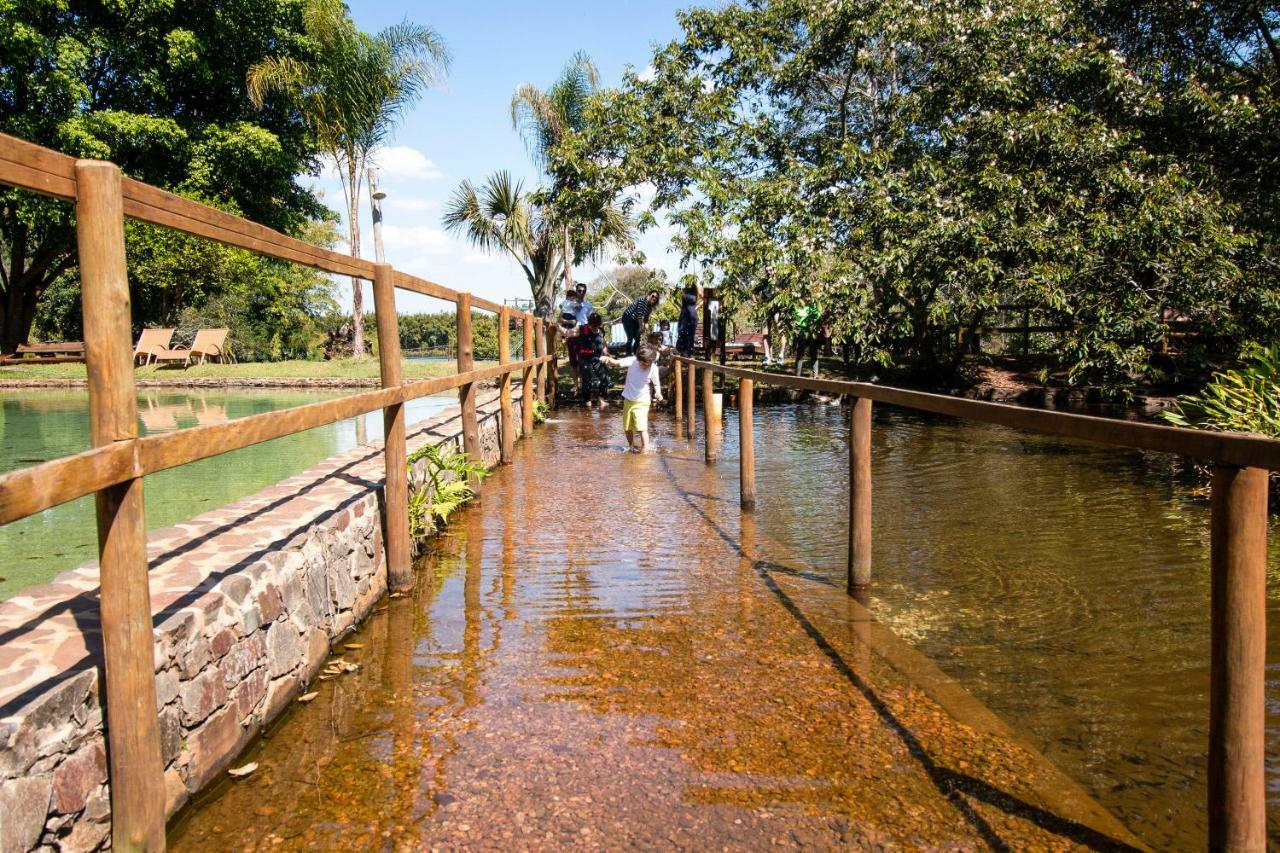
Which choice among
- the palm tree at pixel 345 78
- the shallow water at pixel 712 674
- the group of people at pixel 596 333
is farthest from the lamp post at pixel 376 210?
the shallow water at pixel 712 674

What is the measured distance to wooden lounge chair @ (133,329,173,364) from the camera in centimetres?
2209

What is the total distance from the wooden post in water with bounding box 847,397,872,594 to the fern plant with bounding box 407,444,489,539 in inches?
97.5

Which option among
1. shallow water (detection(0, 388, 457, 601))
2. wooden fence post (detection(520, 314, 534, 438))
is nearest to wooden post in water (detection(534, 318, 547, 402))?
wooden fence post (detection(520, 314, 534, 438))

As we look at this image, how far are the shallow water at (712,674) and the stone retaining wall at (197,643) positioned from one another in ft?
0.60

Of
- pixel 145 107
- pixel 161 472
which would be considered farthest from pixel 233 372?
pixel 161 472

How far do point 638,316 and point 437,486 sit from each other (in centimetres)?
1076

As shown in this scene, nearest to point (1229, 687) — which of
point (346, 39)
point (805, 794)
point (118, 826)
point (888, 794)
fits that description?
point (888, 794)

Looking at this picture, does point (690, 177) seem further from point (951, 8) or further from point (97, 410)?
point (97, 410)

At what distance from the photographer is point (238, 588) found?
3.05m

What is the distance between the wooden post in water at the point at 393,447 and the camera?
4.73m

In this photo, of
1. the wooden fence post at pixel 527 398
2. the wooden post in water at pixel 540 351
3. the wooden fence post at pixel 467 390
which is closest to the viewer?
the wooden fence post at pixel 467 390

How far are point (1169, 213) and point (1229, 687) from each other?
1099 cm

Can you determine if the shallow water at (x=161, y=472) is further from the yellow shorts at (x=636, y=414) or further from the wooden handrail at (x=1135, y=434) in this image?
the wooden handrail at (x=1135, y=434)

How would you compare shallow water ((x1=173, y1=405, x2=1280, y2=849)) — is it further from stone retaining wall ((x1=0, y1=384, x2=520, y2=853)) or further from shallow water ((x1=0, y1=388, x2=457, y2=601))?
shallow water ((x1=0, y1=388, x2=457, y2=601))
